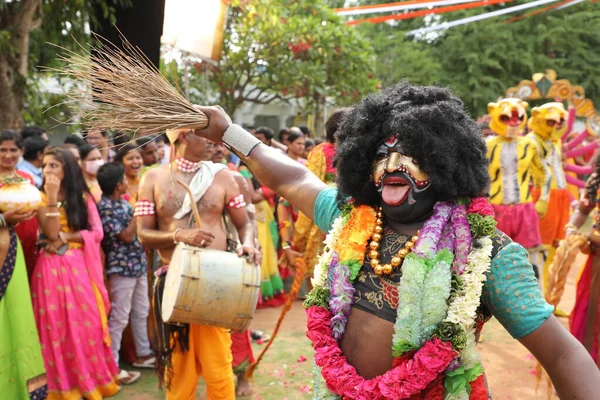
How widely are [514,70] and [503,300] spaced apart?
22392 mm

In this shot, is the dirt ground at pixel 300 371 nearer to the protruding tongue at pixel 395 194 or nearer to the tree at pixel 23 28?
the protruding tongue at pixel 395 194

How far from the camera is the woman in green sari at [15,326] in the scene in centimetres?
405

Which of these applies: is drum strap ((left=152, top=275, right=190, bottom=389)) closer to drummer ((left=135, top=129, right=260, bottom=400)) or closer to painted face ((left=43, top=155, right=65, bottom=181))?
drummer ((left=135, top=129, right=260, bottom=400))

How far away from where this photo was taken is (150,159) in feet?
23.9

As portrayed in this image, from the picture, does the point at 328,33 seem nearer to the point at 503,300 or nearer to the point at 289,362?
the point at 289,362

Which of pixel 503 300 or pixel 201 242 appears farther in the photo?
pixel 201 242

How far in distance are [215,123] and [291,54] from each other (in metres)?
9.61

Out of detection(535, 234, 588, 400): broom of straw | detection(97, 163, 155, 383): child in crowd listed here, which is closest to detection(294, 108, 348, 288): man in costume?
detection(97, 163, 155, 383): child in crowd

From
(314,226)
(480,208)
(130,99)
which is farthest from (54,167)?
(480,208)

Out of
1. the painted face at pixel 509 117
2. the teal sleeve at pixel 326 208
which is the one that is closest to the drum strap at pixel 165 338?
the teal sleeve at pixel 326 208

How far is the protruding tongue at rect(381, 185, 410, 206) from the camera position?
2.27 meters

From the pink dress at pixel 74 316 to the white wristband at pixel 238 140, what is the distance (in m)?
2.43

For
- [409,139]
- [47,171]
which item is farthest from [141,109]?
[47,171]

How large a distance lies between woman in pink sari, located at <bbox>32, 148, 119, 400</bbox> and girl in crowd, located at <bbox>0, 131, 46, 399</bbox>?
0.43 m
